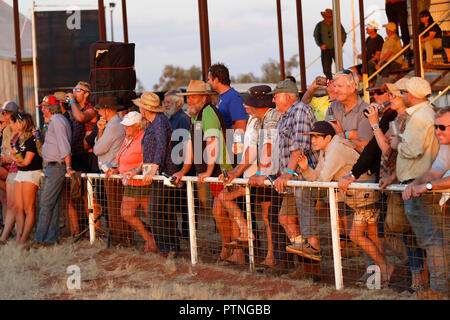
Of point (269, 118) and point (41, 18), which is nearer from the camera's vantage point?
point (269, 118)

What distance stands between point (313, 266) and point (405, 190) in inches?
54.6

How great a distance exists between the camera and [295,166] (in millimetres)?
6055

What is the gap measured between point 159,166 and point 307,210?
220 cm

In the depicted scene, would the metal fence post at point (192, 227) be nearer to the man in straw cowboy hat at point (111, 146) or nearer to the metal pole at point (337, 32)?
the man in straw cowboy hat at point (111, 146)

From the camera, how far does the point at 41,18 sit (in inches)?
693

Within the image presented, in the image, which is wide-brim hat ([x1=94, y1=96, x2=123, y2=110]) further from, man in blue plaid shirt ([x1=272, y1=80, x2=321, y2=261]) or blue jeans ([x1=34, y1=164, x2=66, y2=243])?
man in blue plaid shirt ([x1=272, y1=80, x2=321, y2=261])

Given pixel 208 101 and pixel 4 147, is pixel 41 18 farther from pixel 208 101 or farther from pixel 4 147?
pixel 208 101

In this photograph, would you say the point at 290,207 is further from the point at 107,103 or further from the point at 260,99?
the point at 107,103

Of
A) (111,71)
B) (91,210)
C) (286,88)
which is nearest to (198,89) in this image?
(286,88)

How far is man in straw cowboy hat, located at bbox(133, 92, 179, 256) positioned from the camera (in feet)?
24.5

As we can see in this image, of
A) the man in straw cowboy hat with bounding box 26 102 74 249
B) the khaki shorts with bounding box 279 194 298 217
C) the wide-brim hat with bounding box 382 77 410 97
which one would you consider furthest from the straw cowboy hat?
the wide-brim hat with bounding box 382 77 410 97


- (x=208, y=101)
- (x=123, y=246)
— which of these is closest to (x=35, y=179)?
(x=123, y=246)

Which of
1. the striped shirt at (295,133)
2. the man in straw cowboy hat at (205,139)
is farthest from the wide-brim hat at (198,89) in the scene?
the striped shirt at (295,133)

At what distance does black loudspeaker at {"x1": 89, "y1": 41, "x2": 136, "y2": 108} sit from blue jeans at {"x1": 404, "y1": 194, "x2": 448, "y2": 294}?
177 inches
